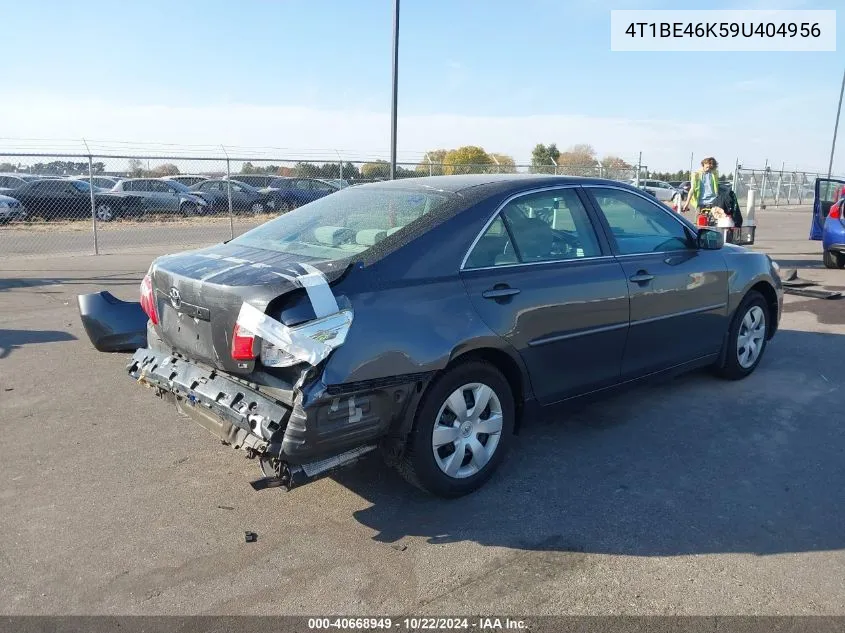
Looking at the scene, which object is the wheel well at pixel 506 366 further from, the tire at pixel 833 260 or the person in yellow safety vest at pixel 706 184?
the tire at pixel 833 260

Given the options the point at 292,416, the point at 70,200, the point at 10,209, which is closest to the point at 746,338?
the point at 292,416

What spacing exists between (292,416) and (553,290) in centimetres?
172

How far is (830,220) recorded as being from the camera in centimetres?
1170

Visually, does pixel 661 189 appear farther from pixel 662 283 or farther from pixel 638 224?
pixel 662 283

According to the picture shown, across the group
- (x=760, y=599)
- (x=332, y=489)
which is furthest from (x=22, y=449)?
A: (x=760, y=599)

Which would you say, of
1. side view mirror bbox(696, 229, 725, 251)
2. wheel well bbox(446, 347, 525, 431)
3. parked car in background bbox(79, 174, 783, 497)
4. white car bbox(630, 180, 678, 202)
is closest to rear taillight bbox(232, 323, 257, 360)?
parked car in background bbox(79, 174, 783, 497)

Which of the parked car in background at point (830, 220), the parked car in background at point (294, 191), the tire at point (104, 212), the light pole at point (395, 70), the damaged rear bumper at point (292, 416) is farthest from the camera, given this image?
the parked car in background at point (294, 191)

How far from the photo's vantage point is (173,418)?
4797mm

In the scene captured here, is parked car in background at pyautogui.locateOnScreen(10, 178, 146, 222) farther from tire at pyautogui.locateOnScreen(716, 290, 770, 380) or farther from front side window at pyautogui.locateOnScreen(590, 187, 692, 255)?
tire at pyautogui.locateOnScreen(716, 290, 770, 380)

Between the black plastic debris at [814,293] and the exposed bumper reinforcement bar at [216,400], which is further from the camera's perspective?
the black plastic debris at [814,293]

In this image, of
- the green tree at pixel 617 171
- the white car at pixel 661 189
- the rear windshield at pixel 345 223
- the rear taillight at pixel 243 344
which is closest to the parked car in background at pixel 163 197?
the green tree at pixel 617 171

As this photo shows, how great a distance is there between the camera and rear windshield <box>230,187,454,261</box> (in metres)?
3.74

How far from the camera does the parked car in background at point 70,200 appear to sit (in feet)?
61.6

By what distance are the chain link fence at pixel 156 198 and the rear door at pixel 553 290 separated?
11.0 meters
